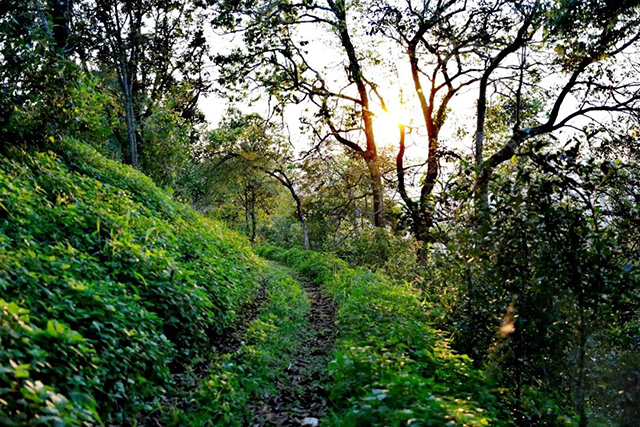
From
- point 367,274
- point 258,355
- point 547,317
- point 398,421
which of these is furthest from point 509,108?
point 398,421

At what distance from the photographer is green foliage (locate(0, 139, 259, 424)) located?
3.14m

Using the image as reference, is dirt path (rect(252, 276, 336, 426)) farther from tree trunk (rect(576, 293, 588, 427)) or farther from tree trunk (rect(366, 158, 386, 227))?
tree trunk (rect(366, 158, 386, 227))

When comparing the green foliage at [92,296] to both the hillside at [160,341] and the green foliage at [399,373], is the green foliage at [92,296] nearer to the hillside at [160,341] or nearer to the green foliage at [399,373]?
the hillside at [160,341]

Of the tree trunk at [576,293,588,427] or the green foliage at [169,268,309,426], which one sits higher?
the tree trunk at [576,293,588,427]

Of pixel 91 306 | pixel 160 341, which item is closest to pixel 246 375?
pixel 160 341

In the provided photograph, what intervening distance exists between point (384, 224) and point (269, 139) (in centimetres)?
1345

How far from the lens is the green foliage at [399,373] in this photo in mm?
3374

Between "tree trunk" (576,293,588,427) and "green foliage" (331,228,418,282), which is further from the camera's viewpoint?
"green foliage" (331,228,418,282)

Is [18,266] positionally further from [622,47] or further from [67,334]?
[622,47]

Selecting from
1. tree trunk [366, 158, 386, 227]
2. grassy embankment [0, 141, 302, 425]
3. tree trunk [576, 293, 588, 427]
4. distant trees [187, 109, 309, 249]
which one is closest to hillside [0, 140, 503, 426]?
grassy embankment [0, 141, 302, 425]

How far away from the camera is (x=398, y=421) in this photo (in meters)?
3.18

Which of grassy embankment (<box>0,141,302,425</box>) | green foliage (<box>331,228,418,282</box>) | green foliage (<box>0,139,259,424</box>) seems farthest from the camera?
green foliage (<box>331,228,418,282</box>)

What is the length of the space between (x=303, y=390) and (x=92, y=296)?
2.52 meters

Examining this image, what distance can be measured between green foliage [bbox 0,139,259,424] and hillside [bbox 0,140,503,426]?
2 cm
